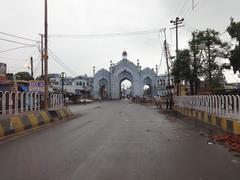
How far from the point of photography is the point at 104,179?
21.2 feet

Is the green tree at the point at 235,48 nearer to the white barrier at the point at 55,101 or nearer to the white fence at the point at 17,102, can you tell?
the white barrier at the point at 55,101

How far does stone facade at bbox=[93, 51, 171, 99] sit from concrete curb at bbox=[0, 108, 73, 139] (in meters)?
92.6

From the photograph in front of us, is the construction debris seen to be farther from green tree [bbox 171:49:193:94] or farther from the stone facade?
the stone facade

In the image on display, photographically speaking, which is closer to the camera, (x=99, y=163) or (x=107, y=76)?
(x=99, y=163)

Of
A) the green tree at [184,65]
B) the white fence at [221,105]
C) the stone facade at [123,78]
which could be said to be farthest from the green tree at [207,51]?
the stone facade at [123,78]

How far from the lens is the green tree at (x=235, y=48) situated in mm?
30641

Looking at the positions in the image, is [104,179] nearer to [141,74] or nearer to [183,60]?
[183,60]

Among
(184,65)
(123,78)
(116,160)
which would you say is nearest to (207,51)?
(184,65)

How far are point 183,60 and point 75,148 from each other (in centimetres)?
2698

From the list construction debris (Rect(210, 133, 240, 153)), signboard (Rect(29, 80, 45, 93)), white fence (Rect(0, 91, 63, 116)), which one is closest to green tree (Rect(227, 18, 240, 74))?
signboard (Rect(29, 80, 45, 93))

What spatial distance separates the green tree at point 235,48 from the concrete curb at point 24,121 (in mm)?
17702

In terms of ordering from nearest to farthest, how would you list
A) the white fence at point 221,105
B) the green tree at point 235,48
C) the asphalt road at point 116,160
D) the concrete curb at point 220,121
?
the asphalt road at point 116,160, the concrete curb at point 220,121, the white fence at point 221,105, the green tree at point 235,48

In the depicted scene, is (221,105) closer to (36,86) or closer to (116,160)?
(116,160)

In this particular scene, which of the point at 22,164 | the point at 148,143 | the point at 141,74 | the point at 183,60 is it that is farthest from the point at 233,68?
the point at 141,74
